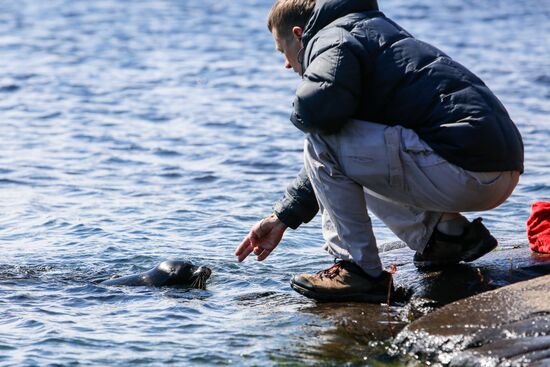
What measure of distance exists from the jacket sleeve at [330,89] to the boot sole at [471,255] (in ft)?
3.26

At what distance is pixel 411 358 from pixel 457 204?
94cm

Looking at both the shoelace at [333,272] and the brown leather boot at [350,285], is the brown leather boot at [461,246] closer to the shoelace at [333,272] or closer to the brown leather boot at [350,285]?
the brown leather boot at [350,285]

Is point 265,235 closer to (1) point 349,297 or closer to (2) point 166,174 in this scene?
(1) point 349,297

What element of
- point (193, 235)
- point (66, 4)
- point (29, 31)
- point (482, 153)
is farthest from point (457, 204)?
point (66, 4)

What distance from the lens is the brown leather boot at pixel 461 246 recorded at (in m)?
5.54

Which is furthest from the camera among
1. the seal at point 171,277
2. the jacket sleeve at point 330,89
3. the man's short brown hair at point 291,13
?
the seal at point 171,277

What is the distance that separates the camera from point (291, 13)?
217 inches

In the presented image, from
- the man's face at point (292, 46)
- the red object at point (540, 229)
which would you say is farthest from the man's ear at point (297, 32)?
the red object at point (540, 229)

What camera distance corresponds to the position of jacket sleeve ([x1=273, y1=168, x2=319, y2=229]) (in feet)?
18.6

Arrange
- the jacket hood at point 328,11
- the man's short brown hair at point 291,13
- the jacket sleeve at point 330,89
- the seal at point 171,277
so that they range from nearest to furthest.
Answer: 1. the jacket sleeve at point 330,89
2. the jacket hood at point 328,11
3. the man's short brown hair at point 291,13
4. the seal at point 171,277

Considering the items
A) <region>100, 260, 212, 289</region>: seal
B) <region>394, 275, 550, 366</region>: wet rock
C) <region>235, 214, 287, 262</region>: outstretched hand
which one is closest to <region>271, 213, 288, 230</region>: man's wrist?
<region>235, 214, 287, 262</region>: outstretched hand

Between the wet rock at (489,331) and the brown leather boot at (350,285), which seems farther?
the brown leather boot at (350,285)

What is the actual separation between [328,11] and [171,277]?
6.40 feet

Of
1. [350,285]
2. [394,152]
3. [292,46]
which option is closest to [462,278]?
[350,285]
